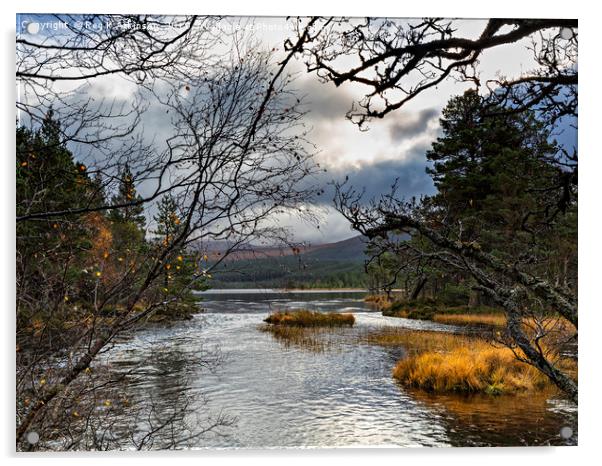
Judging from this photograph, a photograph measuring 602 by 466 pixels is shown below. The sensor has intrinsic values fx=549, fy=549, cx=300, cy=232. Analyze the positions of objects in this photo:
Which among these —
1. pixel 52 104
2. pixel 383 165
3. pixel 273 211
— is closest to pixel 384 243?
pixel 273 211

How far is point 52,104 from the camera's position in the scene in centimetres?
323

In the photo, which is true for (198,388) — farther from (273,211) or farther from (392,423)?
(273,211)

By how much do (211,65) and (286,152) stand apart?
851 millimetres

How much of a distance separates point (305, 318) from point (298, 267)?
→ 2.21m

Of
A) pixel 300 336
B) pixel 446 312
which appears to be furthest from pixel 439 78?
pixel 300 336

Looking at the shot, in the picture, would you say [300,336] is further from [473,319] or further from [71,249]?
[71,249]

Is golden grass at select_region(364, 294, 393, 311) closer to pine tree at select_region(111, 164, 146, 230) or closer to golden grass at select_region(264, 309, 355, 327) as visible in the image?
golden grass at select_region(264, 309, 355, 327)

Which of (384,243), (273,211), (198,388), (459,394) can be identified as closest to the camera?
(273,211)

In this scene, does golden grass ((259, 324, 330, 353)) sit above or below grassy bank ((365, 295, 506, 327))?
below

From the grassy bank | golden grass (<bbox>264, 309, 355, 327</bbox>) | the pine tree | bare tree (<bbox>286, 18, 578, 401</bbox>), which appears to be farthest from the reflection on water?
bare tree (<bbox>286, 18, 578, 401</bbox>)

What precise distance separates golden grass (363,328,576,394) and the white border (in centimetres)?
129

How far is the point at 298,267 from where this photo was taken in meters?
3.53

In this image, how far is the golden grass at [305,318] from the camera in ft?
17.4

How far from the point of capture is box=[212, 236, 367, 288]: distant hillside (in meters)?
3.04
